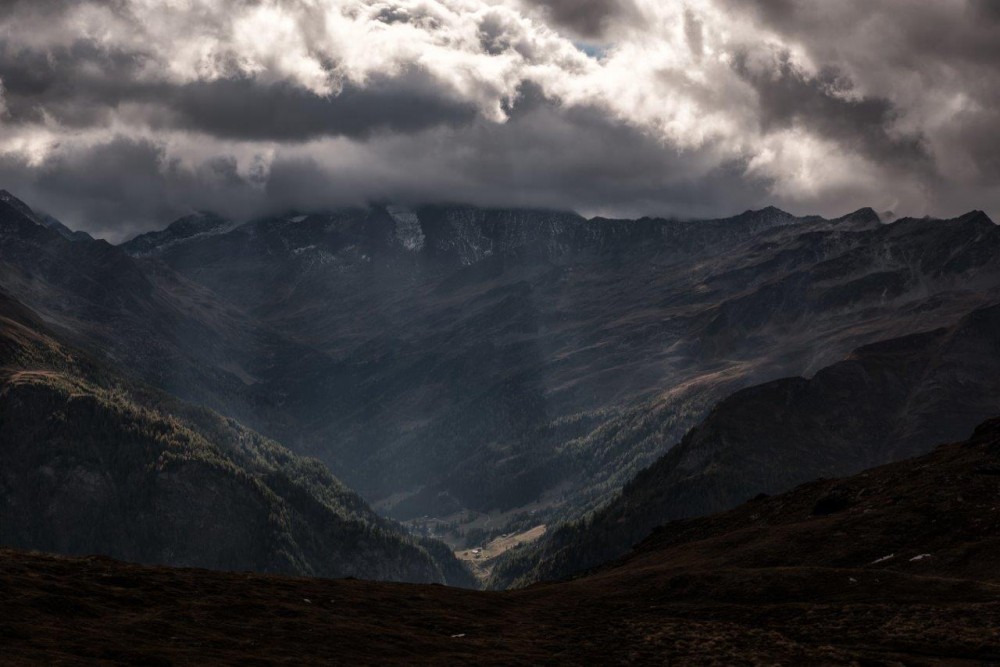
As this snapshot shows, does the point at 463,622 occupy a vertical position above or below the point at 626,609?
above

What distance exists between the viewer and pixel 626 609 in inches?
4528

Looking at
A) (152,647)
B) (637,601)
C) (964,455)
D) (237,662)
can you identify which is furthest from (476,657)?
(964,455)

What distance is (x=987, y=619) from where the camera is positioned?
277 ft

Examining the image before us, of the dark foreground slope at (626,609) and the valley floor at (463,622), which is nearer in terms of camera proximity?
the valley floor at (463,622)

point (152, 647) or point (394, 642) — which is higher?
point (152, 647)

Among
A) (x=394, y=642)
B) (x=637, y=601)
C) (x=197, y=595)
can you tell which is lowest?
(x=637, y=601)

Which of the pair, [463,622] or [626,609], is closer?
[463,622]

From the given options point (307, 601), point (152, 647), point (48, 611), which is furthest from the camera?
point (307, 601)

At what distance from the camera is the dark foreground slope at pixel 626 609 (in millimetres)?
76875

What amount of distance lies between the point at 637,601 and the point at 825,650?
133ft

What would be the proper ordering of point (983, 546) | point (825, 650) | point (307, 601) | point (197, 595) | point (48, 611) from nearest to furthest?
point (48, 611) < point (825, 650) < point (197, 595) < point (307, 601) < point (983, 546)

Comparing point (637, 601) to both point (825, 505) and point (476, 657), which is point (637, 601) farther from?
point (825, 505)

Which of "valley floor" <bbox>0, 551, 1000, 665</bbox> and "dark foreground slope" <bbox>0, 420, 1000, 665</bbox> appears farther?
"dark foreground slope" <bbox>0, 420, 1000, 665</bbox>

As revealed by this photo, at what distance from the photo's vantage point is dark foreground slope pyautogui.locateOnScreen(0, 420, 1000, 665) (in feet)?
252
